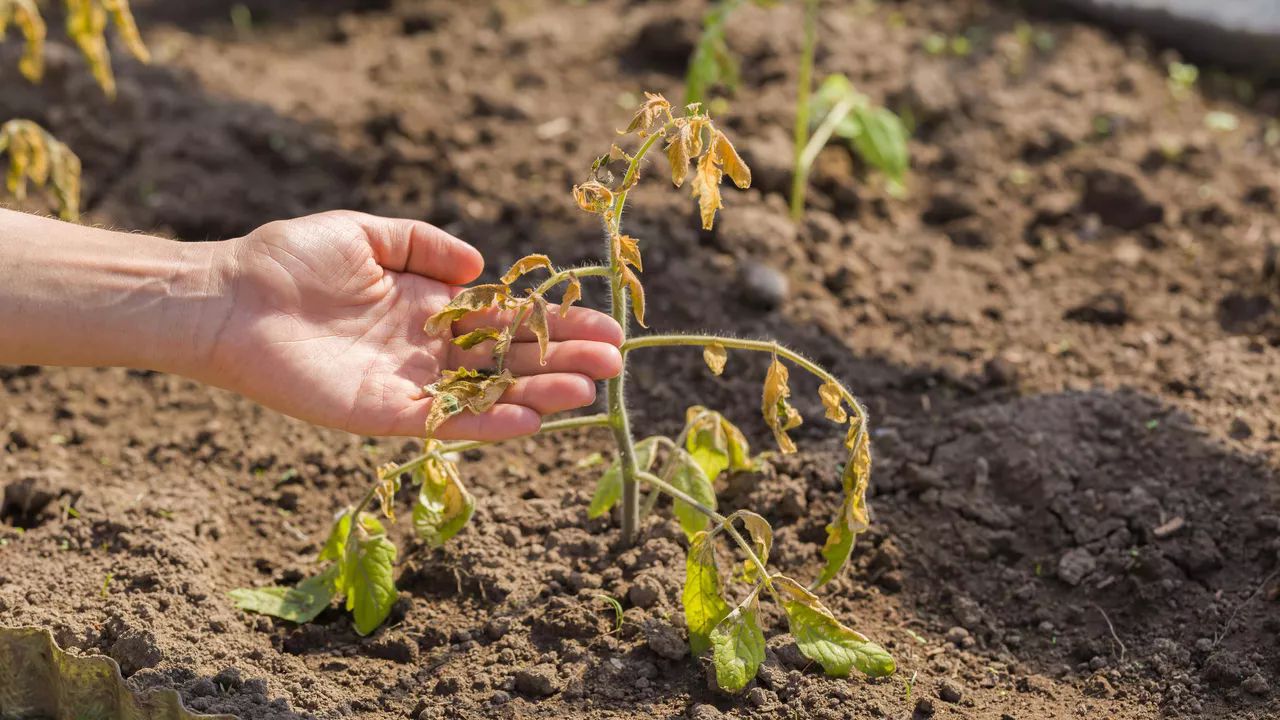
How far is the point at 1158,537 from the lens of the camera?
8.95ft

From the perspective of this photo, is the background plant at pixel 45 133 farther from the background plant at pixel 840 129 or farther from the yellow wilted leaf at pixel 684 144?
the yellow wilted leaf at pixel 684 144

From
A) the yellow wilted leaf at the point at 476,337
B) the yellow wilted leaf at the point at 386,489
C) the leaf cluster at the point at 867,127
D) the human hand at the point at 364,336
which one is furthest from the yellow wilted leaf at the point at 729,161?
the leaf cluster at the point at 867,127

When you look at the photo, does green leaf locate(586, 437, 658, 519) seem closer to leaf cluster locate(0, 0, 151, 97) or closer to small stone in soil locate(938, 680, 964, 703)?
small stone in soil locate(938, 680, 964, 703)

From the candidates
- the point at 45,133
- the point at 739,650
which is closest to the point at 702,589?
the point at 739,650

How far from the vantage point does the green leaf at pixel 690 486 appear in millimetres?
2480

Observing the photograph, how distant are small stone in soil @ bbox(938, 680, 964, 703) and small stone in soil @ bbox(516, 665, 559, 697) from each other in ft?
2.56

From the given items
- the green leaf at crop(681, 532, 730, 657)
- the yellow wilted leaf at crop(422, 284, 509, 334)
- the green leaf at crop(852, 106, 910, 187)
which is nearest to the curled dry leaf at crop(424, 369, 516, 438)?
the yellow wilted leaf at crop(422, 284, 509, 334)

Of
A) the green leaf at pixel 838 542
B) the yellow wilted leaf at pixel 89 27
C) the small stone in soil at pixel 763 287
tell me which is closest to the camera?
the green leaf at pixel 838 542

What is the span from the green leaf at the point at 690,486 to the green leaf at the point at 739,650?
0.92ft

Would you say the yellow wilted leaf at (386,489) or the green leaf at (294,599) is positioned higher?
the yellow wilted leaf at (386,489)

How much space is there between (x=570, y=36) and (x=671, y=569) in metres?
3.14

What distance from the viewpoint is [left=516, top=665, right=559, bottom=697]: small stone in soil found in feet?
7.81

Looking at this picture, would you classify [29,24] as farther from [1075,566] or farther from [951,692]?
[1075,566]

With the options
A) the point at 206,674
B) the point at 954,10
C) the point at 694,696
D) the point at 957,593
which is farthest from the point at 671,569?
the point at 954,10
